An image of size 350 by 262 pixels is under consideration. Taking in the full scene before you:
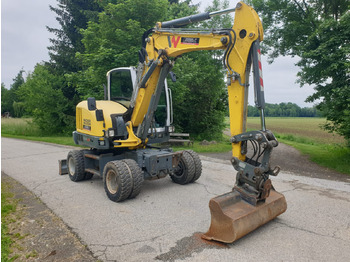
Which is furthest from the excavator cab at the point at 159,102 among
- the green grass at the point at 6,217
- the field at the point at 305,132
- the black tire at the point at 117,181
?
the green grass at the point at 6,217

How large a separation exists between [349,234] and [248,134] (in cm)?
221

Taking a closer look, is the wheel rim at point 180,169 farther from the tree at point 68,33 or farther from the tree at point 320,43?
the tree at point 68,33

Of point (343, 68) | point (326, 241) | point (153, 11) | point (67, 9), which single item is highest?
point (67, 9)

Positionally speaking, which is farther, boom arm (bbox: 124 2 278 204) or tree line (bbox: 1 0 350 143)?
tree line (bbox: 1 0 350 143)

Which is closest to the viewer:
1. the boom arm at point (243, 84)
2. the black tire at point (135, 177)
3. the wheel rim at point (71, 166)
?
the boom arm at point (243, 84)

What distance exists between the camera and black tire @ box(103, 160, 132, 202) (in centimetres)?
567

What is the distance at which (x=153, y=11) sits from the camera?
1370 centimetres

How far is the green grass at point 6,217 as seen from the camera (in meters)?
3.94

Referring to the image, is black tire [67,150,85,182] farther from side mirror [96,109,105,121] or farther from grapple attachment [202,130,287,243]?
grapple attachment [202,130,287,243]

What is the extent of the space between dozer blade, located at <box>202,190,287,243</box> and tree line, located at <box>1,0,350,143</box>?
4.14m

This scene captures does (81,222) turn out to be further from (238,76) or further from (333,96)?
(333,96)

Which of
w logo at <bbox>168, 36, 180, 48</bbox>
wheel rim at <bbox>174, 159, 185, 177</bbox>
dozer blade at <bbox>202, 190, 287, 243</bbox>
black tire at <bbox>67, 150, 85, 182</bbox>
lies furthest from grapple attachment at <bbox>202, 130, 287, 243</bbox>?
black tire at <bbox>67, 150, 85, 182</bbox>

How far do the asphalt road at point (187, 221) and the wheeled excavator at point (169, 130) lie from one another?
0.27m

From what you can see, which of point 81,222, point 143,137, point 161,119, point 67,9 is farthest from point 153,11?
point 67,9
